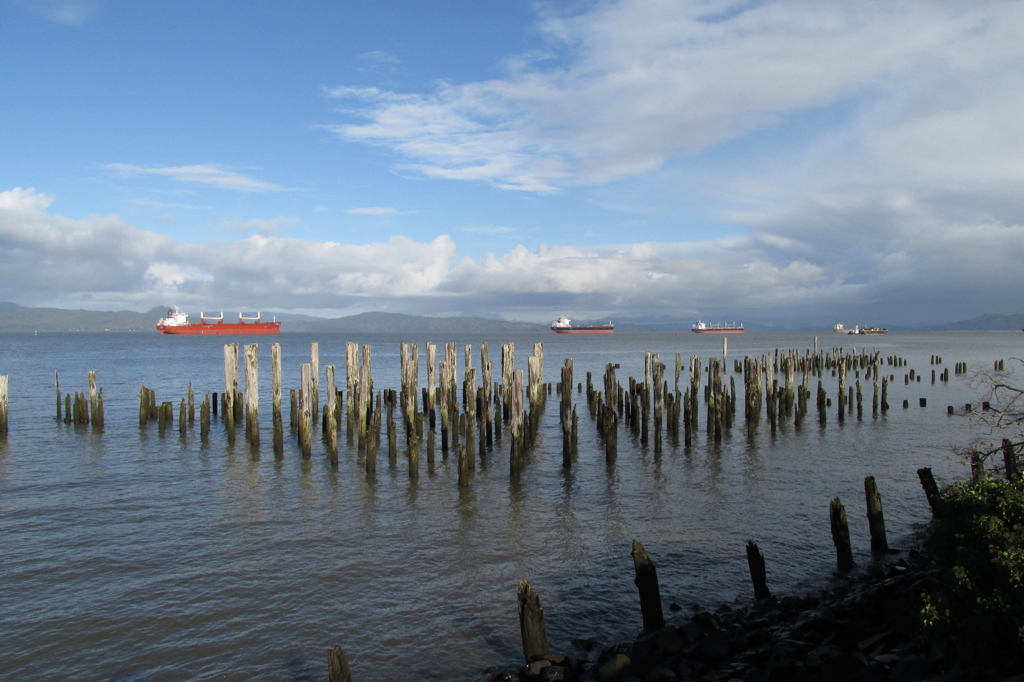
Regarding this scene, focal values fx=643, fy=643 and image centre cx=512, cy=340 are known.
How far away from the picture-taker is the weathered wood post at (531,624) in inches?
226

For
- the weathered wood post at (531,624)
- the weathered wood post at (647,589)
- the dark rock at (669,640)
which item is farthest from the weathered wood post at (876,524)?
the weathered wood post at (531,624)

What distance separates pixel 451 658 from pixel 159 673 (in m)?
2.77

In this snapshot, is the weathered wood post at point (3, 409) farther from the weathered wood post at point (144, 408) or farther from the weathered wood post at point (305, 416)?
the weathered wood post at point (305, 416)

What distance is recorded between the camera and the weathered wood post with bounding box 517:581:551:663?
18.8 ft

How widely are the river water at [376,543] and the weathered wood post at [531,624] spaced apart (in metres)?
0.64

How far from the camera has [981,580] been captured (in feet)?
14.1

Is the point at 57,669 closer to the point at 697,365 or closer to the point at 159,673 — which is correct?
the point at 159,673

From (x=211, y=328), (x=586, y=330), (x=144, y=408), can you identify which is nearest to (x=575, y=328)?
(x=586, y=330)

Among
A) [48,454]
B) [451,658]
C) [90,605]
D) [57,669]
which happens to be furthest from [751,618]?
[48,454]

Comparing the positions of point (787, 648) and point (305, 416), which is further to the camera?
point (305, 416)

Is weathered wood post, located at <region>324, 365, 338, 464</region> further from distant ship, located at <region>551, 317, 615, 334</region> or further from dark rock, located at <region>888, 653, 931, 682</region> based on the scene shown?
distant ship, located at <region>551, 317, 615, 334</region>

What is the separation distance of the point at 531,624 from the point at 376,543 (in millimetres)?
4426

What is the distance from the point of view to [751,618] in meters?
6.91

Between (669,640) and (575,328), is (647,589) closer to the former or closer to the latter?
(669,640)
